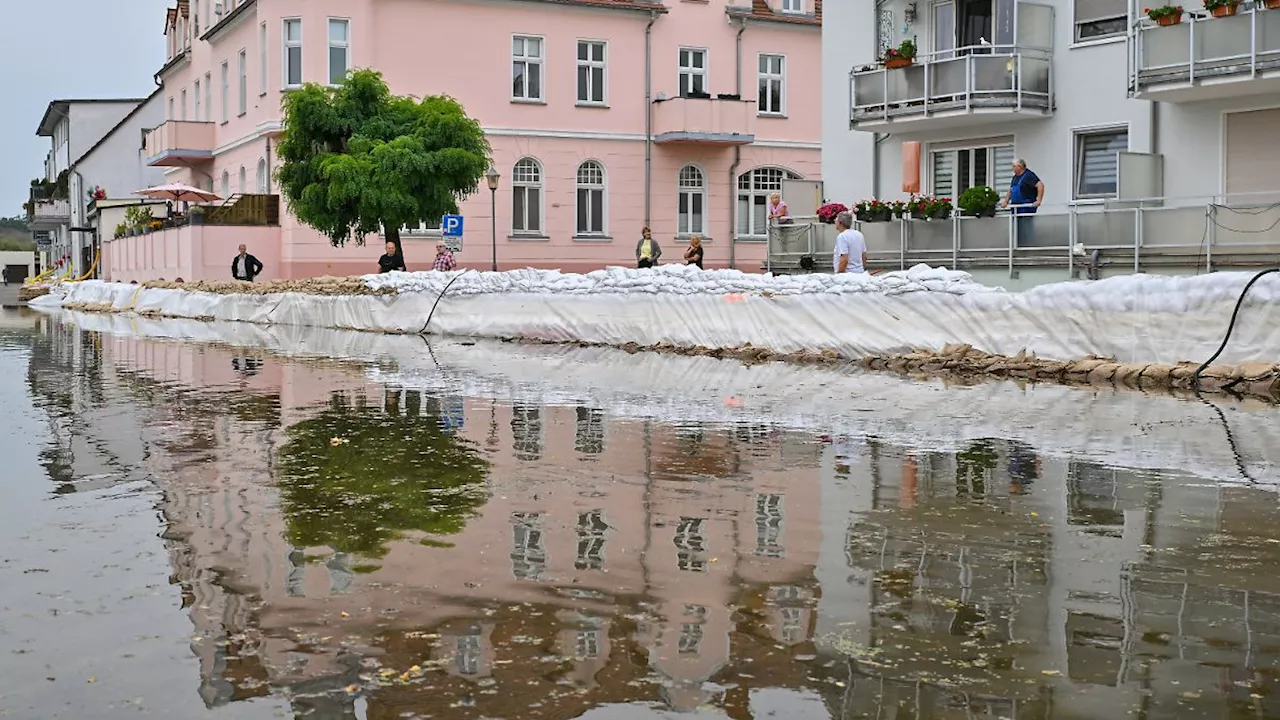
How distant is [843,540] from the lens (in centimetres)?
741

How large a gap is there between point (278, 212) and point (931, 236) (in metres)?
24.8

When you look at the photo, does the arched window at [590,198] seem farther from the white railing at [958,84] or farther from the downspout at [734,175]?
the white railing at [958,84]

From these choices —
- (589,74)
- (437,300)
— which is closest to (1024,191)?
(437,300)

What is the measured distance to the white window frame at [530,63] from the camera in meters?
47.3

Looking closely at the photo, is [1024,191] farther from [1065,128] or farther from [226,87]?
[226,87]

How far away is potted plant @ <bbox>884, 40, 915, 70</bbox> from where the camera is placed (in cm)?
3066

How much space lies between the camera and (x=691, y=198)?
50.0 metres

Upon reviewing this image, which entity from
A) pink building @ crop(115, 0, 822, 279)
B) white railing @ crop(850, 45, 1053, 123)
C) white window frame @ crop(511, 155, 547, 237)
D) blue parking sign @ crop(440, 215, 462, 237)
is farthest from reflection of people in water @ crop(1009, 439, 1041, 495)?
white window frame @ crop(511, 155, 547, 237)

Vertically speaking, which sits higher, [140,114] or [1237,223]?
[140,114]

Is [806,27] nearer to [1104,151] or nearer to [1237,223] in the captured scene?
[1104,151]

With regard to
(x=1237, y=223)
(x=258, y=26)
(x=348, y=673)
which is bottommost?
(x=348, y=673)

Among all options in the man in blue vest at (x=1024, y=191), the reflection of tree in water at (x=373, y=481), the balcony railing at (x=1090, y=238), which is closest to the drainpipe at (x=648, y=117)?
the balcony railing at (x=1090, y=238)

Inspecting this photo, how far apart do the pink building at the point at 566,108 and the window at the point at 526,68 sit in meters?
0.04

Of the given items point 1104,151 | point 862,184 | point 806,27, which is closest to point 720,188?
point 806,27
